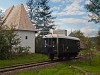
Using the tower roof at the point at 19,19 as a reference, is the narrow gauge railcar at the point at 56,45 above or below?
below

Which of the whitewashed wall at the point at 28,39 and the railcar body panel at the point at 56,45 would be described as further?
the whitewashed wall at the point at 28,39

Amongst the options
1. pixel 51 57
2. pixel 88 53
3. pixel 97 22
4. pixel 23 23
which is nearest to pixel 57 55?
pixel 51 57

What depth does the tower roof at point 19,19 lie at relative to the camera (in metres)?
46.2

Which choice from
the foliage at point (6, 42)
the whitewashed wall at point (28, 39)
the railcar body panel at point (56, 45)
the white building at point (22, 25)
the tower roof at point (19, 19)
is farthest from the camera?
the whitewashed wall at point (28, 39)

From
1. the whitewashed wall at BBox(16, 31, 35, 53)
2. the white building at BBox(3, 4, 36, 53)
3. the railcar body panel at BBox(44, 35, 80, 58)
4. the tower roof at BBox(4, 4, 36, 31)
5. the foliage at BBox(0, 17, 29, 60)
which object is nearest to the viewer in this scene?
the railcar body panel at BBox(44, 35, 80, 58)

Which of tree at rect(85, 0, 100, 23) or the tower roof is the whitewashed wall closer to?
the tower roof

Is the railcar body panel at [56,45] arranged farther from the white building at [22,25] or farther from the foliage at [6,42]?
the white building at [22,25]

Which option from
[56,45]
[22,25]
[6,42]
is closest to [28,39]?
[22,25]

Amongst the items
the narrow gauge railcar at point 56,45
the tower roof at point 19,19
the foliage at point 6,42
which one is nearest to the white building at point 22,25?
the tower roof at point 19,19

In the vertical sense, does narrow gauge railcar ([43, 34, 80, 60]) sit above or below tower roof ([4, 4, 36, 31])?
below

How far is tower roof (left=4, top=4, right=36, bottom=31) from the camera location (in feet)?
152

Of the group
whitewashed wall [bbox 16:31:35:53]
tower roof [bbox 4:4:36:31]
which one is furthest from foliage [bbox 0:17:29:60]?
whitewashed wall [bbox 16:31:35:53]

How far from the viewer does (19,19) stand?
46812mm

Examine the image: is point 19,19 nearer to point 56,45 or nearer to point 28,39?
point 28,39
